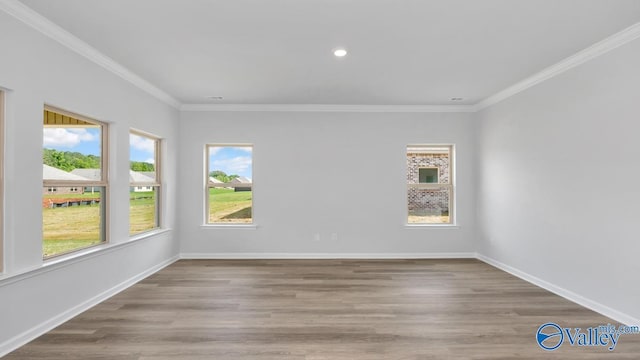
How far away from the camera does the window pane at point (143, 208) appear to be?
439cm

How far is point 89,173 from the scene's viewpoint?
3.54 m

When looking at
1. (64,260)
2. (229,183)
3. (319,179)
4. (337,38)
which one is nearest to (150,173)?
(229,183)

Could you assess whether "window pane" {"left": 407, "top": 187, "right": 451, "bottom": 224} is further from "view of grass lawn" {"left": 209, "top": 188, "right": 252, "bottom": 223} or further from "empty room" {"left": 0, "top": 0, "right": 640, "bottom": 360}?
"view of grass lawn" {"left": 209, "top": 188, "right": 252, "bottom": 223}

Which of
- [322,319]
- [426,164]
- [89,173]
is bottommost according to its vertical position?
[322,319]

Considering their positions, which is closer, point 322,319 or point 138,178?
point 322,319

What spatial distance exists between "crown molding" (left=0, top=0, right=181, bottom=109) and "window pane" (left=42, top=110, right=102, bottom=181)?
0.66 metres

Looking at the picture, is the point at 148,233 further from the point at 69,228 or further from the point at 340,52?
the point at 340,52

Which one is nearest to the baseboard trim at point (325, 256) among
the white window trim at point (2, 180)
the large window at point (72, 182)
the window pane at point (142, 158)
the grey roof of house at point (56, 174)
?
the window pane at point (142, 158)

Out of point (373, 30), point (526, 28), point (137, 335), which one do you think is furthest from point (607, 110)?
point (137, 335)

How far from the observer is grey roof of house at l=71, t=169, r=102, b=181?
3.38 metres

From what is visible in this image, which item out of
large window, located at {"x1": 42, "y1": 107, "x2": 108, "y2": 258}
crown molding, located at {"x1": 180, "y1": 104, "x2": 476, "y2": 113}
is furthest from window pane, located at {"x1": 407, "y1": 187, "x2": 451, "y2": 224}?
large window, located at {"x1": 42, "y1": 107, "x2": 108, "y2": 258}

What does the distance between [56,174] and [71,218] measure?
0.47 m

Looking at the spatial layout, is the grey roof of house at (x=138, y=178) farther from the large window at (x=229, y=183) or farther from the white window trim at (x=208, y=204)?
the large window at (x=229, y=183)

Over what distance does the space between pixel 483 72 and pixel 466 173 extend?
2181 millimetres
